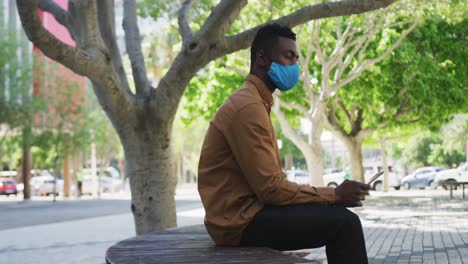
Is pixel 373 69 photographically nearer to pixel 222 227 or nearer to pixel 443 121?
pixel 443 121

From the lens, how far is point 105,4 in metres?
8.90

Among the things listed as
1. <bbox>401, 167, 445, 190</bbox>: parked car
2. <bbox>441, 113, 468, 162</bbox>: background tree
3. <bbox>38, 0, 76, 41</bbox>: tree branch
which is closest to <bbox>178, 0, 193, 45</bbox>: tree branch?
<bbox>38, 0, 76, 41</bbox>: tree branch

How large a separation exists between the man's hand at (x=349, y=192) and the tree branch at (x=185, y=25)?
199 inches

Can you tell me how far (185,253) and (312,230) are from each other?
0.70 meters

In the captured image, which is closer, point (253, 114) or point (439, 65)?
point (253, 114)

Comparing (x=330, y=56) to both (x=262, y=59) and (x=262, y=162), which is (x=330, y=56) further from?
(x=262, y=162)

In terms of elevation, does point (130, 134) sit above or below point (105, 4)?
below

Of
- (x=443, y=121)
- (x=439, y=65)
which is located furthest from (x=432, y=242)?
(x=443, y=121)

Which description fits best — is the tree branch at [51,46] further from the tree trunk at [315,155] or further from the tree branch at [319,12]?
the tree trunk at [315,155]

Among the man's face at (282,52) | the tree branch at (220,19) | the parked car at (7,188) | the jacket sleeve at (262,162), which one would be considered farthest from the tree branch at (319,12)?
the parked car at (7,188)

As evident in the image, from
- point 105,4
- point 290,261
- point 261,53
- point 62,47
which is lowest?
point 290,261

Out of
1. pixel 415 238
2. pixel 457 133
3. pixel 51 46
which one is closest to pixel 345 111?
pixel 415 238

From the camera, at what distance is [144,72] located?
9.15 m

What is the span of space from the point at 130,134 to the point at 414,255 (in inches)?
165
